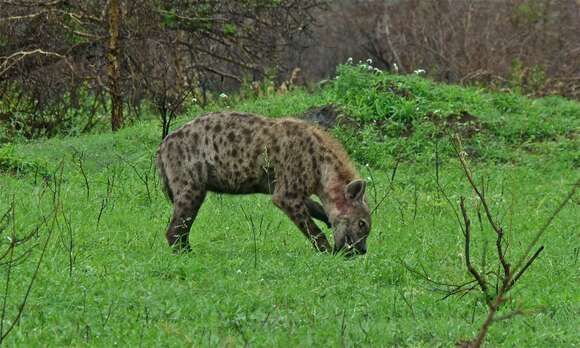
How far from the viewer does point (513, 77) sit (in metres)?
19.7

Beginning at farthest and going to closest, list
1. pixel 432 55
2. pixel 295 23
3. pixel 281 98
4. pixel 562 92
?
pixel 432 55, pixel 562 92, pixel 295 23, pixel 281 98

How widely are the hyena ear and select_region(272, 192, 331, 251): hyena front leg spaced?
1.01 ft

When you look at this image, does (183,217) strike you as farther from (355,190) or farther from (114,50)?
(114,50)

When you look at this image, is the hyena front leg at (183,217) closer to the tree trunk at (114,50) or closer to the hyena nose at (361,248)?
the hyena nose at (361,248)

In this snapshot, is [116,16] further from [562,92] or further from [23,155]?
[562,92]

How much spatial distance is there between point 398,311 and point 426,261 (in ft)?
4.30

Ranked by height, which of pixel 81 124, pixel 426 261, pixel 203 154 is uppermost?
pixel 203 154

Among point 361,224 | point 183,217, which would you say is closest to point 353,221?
point 361,224

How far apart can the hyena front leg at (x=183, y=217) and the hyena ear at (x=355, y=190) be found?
102cm

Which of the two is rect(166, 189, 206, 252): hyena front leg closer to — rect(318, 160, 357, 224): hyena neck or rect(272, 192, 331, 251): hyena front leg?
rect(272, 192, 331, 251): hyena front leg

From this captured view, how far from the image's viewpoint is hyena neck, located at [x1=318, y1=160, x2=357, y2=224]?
23.9ft

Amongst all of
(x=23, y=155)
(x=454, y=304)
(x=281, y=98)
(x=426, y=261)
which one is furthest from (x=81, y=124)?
(x=454, y=304)

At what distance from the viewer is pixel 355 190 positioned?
7188 mm

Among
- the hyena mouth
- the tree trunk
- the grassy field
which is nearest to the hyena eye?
the hyena mouth
